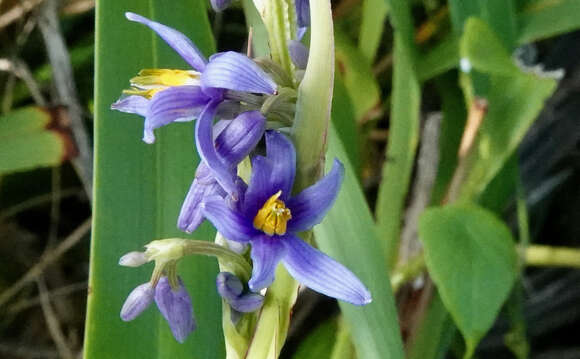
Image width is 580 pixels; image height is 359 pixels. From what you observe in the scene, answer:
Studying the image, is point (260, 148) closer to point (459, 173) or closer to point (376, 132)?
point (459, 173)

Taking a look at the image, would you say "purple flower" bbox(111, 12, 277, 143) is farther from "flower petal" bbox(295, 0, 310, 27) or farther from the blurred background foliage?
the blurred background foliage

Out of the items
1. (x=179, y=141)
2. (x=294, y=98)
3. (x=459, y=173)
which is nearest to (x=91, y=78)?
(x=179, y=141)

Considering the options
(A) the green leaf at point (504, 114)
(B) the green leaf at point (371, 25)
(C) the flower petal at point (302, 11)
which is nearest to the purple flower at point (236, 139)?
(C) the flower petal at point (302, 11)

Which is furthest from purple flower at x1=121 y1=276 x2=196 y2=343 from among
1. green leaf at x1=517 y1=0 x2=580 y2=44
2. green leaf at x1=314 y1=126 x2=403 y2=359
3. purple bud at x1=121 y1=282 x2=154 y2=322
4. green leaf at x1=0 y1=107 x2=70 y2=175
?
green leaf at x1=517 y1=0 x2=580 y2=44

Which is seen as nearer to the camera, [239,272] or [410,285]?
[239,272]

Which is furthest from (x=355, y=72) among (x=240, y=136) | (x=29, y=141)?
(x=240, y=136)
